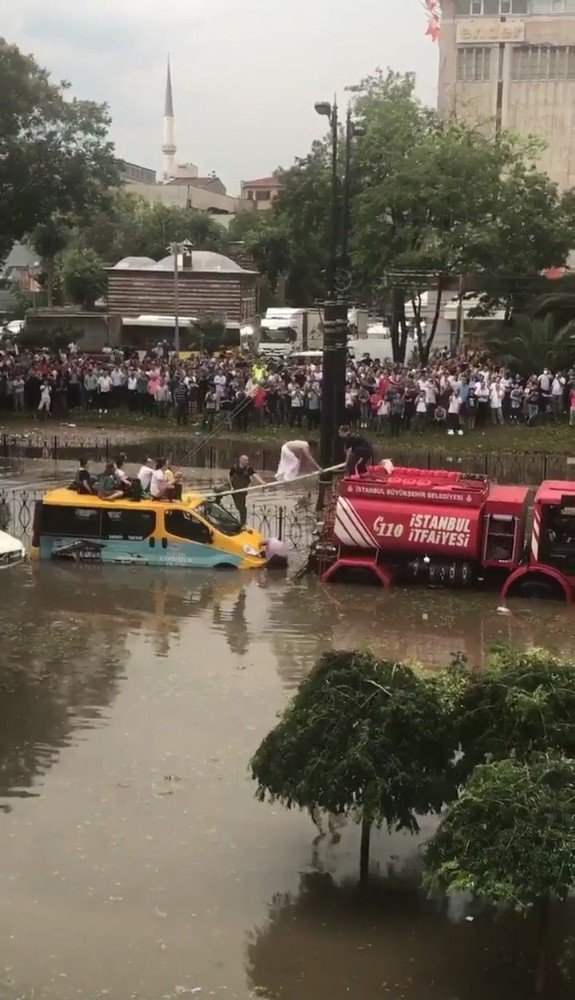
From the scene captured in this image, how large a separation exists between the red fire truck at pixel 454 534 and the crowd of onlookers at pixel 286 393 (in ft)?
44.6

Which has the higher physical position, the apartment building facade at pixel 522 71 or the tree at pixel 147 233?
the apartment building facade at pixel 522 71

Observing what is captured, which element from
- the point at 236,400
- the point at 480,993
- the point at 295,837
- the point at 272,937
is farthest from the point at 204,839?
the point at 236,400

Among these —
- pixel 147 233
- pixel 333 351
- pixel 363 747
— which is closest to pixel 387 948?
pixel 363 747

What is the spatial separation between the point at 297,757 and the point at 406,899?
62.0 inches

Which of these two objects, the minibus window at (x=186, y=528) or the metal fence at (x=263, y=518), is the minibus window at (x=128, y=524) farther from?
the metal fence at (x=263, y=518)

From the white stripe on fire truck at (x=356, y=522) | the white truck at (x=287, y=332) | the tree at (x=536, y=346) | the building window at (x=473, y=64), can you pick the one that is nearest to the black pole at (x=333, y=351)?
the white stripe on fire truck at (x=356, y=522)

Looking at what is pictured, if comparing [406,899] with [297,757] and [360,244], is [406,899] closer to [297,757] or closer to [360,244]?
[297,757]

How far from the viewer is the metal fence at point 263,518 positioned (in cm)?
2425

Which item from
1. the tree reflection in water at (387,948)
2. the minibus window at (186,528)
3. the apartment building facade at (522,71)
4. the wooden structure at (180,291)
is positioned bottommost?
the tree reflection in water at (387,948)

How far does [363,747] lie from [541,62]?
285 feet

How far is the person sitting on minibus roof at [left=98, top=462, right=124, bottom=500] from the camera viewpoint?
72.1 feet

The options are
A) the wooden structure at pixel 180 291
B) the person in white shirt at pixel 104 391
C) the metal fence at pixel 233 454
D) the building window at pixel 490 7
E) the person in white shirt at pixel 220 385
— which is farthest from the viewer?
the building window at pixel 490 7

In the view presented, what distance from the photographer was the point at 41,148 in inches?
1596

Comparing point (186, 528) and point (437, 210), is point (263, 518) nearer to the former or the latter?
point (186, 528)
